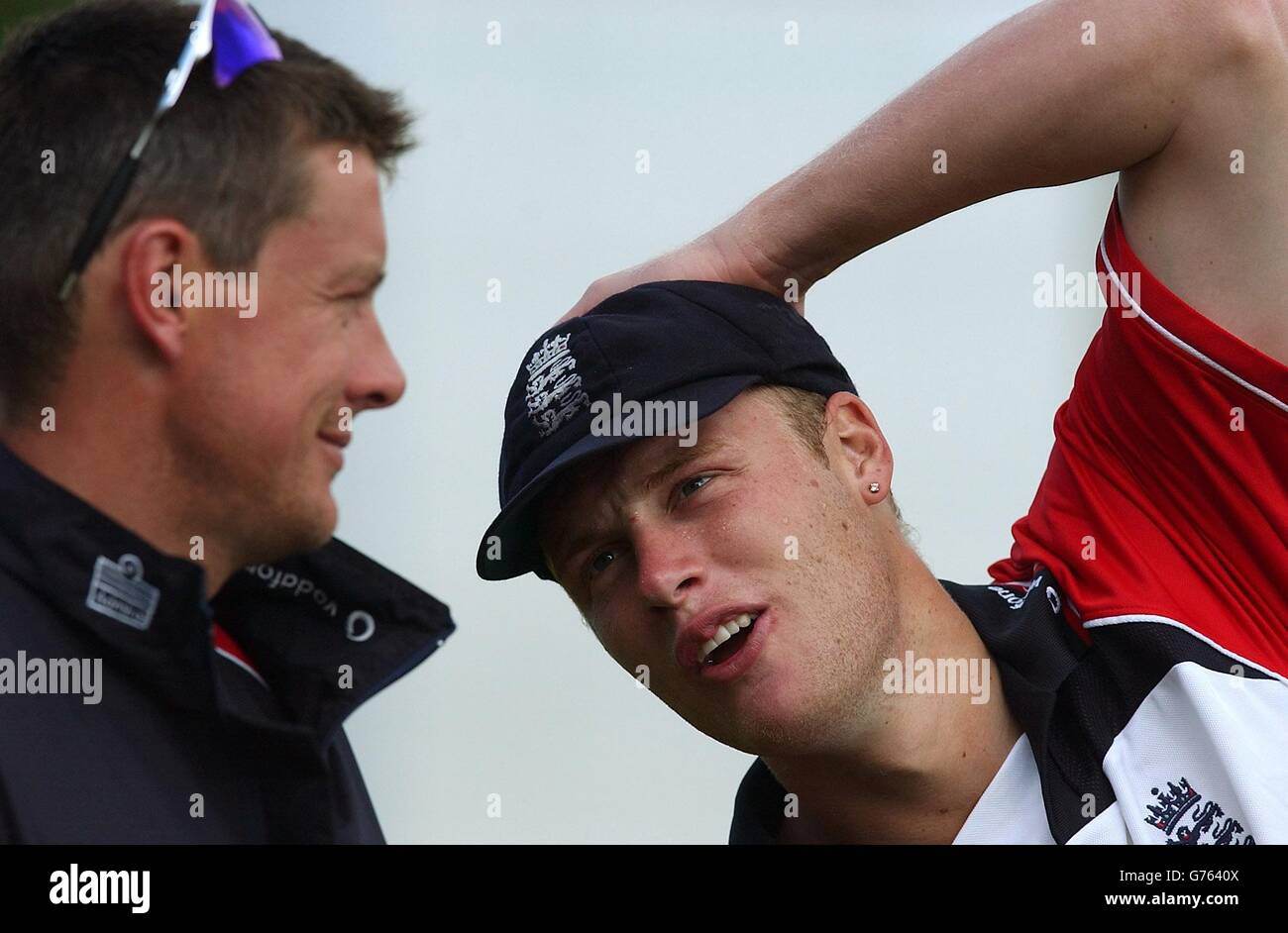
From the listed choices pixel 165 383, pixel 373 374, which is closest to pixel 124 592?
pixel 165 383

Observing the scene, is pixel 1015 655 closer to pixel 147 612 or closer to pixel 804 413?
pixel 804 413

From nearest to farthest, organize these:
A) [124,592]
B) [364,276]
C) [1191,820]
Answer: [124,592]
[364,276]
[1191,820]

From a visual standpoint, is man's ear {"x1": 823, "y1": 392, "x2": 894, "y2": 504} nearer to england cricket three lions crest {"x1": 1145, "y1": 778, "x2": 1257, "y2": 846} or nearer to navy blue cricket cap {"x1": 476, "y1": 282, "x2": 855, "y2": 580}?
navy blue cricket cap {"x1": 476, "y1": 282, "x2": 855, "y2": 580}

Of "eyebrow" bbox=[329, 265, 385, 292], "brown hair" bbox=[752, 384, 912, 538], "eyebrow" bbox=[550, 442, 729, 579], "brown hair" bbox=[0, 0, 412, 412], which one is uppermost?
"brown hair" bbox=[0, 0, 412, 412]

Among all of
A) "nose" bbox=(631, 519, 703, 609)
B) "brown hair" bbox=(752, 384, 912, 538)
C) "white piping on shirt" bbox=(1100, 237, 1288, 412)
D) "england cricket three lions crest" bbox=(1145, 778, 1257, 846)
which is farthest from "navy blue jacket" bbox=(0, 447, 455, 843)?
"white piping on shirt" bbox=(1100, 237, 1288, 412)

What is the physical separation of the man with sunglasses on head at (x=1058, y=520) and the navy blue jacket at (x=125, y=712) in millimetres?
477

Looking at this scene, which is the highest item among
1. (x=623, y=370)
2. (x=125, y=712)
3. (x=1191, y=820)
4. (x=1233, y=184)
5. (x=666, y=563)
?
(x=1233, y=184)

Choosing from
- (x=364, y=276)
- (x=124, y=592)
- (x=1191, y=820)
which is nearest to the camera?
(x=124, y=592)

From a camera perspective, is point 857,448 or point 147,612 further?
point 857,448

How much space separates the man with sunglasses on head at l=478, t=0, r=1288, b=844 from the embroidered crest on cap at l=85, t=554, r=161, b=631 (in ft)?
1.80

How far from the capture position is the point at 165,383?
1154mm

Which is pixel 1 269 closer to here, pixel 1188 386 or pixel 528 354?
pixel 528 354

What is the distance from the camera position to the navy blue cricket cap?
1.60 meters

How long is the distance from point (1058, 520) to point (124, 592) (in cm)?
117
